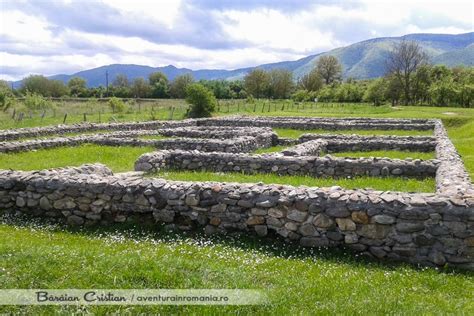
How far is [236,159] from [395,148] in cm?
937

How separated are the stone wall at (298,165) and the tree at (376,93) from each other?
70.5 meters

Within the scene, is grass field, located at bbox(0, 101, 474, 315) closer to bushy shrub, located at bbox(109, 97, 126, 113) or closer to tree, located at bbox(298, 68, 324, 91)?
bushy shrub, located at bbox(109, 97, 126, 113)

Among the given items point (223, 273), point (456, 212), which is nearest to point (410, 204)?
point (456, 212)

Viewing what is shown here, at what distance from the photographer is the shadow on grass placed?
7.10 m

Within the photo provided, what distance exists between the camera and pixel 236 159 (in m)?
15.1

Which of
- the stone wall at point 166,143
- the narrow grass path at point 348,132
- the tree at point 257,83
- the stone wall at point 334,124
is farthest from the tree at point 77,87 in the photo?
the stone wall at point 166,143

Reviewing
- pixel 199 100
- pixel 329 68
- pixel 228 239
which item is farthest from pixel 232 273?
pixel 329 68

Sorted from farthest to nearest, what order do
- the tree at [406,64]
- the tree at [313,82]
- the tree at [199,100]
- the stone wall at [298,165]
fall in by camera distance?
1. the tree at [313,82]
2. the tree at [406,64]
3. the tree at [199,100]
4. the stone wall at [298,165]

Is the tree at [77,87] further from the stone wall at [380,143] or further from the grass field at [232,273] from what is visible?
the grass field at [232,273]

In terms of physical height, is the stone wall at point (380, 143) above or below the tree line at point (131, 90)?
below

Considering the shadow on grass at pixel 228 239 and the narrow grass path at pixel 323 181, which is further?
the narrow grass path at pixel 323 181

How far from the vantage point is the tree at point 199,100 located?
43.4m

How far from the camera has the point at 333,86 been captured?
104m

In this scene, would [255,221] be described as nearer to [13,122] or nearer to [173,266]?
[173,266]
